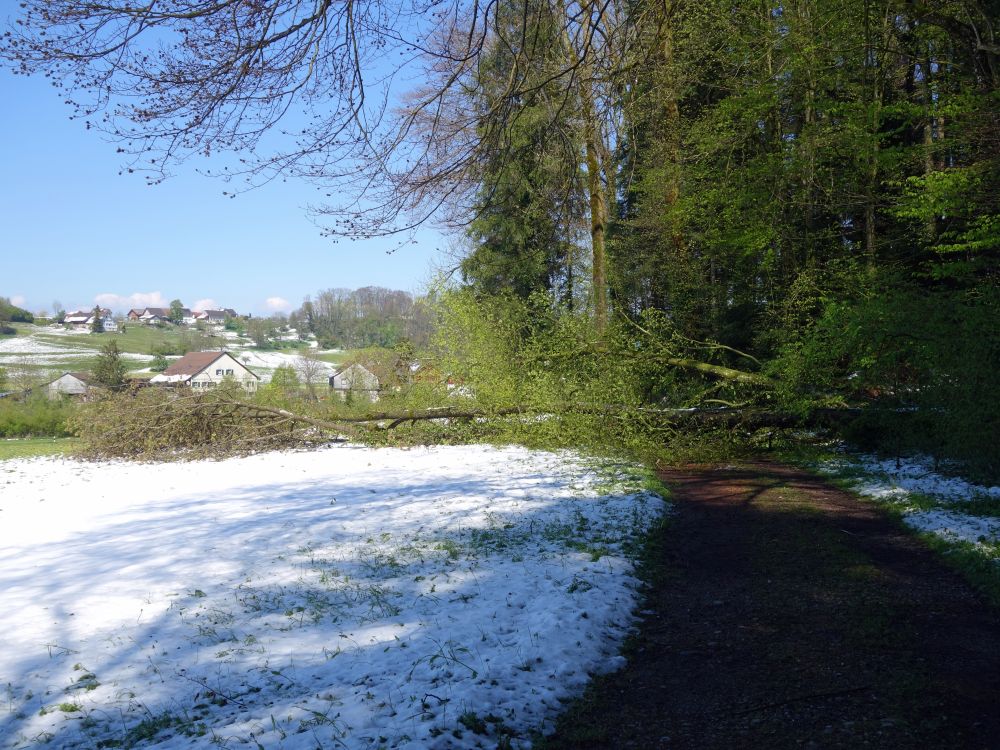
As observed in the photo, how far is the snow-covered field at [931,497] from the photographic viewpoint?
22.7ft

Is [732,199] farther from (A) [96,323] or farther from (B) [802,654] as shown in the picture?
(A) [96,323]

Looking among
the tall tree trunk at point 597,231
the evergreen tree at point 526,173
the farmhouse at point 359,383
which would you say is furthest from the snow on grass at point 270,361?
the tall tree trunk at point 597,231

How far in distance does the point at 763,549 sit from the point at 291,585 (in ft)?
15.1

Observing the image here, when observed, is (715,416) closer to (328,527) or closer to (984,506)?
(984,506)

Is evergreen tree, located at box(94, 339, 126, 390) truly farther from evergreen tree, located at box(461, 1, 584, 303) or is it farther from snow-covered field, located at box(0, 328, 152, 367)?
snow-covered field, located at box(0, 328, 152, 367)

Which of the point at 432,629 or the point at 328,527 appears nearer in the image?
the point at 432,629

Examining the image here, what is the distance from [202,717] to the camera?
144 inches

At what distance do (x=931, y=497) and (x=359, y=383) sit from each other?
14802 mm

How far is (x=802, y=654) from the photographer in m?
4.30

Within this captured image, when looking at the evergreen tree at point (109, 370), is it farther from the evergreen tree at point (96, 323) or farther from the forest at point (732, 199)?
the evergreen tree at point (96, 323)

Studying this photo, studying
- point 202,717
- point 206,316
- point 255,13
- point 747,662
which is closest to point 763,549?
point 747,662

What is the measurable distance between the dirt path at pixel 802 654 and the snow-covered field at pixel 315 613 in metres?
0.35

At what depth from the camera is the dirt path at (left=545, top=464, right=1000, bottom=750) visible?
134 inches

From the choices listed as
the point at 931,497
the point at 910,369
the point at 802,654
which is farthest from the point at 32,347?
the point at 802,654
